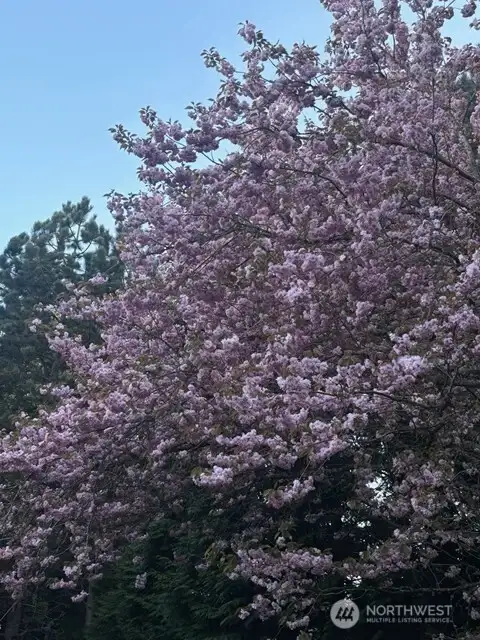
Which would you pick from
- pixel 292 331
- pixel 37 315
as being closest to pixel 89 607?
pixel 37 315

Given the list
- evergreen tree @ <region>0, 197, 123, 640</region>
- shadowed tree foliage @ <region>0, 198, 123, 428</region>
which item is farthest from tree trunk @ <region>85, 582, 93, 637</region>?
shadowed tree foliage @ <region>0, 198, 123, 428</region>

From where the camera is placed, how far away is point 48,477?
316 inches

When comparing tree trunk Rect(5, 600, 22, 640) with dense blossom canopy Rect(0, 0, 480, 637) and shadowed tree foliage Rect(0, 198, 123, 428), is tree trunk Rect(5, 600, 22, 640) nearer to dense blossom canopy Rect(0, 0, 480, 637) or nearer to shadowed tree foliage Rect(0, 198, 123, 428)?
shadowed tree foliage Rect(0, 198, 123, 428)

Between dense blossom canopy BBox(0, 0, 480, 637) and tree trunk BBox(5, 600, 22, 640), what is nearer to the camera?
dense blossom canopy BBox(0, 0, 480, 637)

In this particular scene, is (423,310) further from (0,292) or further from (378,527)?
(0,292)

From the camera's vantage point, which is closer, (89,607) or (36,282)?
(89,607)

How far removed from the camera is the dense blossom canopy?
5.97m

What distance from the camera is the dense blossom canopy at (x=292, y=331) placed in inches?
235

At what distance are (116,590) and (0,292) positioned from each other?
40.0ft

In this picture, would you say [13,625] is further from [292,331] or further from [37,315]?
[292,331]

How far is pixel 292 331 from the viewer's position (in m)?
6.88

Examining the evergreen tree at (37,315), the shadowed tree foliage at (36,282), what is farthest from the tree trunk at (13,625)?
the shadowed tree foliage at (36,282)

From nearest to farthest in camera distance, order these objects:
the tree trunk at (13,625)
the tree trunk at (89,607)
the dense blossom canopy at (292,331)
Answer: the dense blossom canopy at (292,331)
the tree trunk at (89,607)
the tree trunk at (13,625)

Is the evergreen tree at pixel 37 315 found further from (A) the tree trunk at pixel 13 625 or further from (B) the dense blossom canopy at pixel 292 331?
(B) the dense blossom canopy at pixel 292 331
